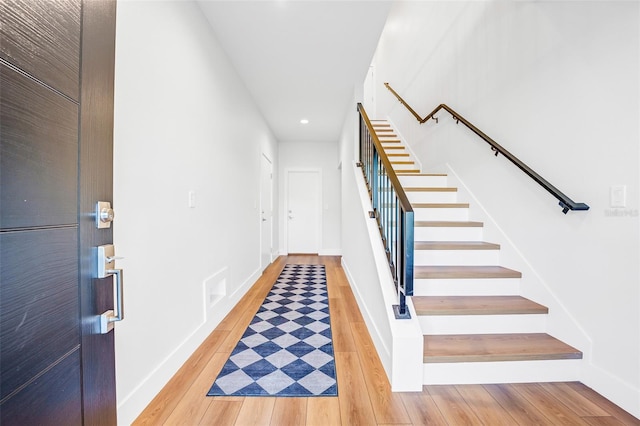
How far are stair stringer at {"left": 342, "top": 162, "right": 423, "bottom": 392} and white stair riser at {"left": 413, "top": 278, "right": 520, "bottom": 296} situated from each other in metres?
0.28

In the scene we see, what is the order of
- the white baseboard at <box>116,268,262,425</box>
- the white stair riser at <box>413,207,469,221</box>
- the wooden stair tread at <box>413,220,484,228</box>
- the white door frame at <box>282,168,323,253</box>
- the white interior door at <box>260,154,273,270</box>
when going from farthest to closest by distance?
1. the white door frame at <box>282,168,323,253</box>
2. the white interior door at <box>260,154,273,270</box>
3. the white stair riser at <box>413,207,469,221</box>
4. the wooden stair tread at <box>413,220,484,228</box>
5. the white baseboard at <box>116,268,262,425</box>

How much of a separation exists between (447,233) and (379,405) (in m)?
1.57

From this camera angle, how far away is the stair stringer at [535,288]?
1.64 meters

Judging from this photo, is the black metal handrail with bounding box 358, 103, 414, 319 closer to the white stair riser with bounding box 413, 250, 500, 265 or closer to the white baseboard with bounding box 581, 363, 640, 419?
the white stair riser with bounding box 413, 250, 500, 265

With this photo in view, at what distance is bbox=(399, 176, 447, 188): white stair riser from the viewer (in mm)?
3193

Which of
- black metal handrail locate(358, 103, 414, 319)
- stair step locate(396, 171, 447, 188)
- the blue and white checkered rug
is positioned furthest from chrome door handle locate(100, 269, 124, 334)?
stair step locate(396, 171, 447, 188)

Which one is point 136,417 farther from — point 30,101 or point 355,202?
point 355,202

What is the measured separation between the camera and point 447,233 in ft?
8.31

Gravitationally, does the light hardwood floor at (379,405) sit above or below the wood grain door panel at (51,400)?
below

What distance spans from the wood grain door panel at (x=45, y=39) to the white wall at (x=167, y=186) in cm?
60

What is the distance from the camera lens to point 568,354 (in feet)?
5.25

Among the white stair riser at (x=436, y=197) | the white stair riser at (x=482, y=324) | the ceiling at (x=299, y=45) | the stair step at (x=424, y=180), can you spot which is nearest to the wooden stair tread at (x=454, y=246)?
the white stair riser at (x=482, y=324)

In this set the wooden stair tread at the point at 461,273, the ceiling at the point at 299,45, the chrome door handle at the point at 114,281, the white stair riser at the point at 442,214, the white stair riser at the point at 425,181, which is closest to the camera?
the chrome door handle at the point at 114,281

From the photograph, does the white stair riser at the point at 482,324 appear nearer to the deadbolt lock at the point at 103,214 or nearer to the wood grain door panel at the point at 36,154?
the deadbolt lock at the point at 103,214
